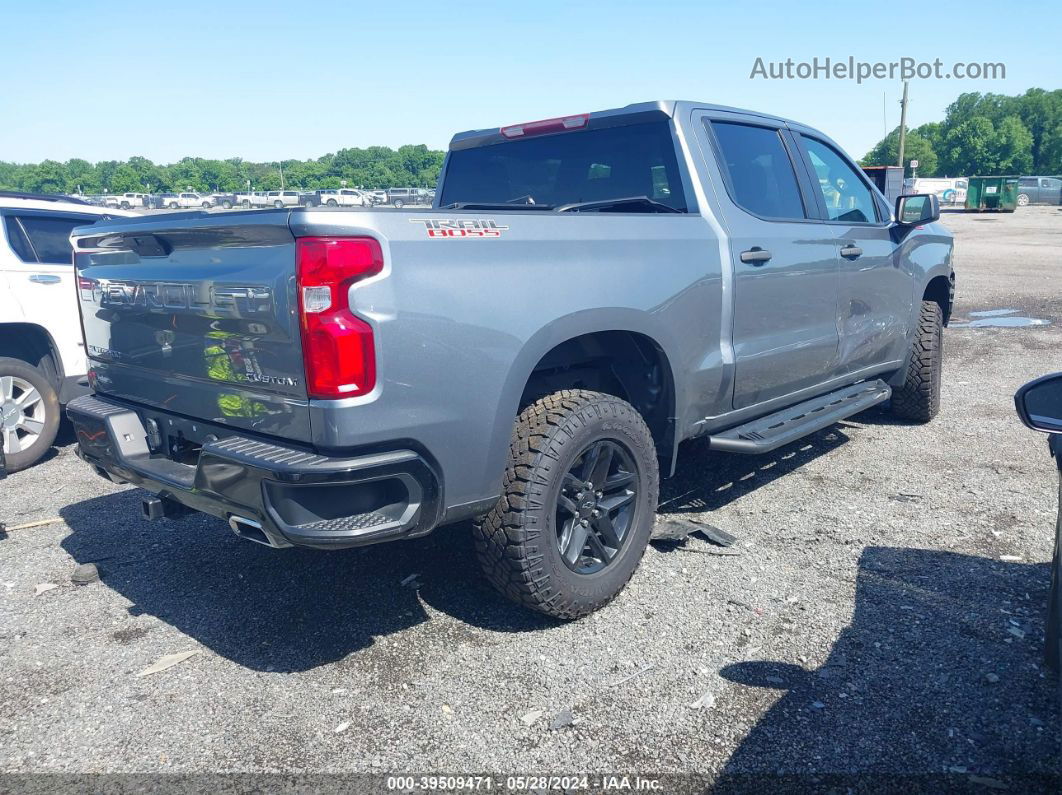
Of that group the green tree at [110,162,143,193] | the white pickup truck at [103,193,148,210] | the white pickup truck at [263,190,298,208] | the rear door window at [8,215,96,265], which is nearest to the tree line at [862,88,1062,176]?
the white pickup truck at [103,193,148,210]

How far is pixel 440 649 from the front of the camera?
328 cm

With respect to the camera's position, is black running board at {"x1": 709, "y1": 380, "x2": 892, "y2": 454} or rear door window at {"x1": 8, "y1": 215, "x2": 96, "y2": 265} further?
rear door window at {"x1": 8, "y1": 215, "x2": 96, "y2": 265}

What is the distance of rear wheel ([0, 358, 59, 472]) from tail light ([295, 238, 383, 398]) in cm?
405

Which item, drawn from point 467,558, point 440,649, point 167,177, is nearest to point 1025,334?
point 467,558

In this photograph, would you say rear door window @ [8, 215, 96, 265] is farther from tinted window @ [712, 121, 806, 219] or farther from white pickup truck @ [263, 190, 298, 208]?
tinted window @ [712, 121, 806, 219]

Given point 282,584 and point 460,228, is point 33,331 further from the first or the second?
point 460,228

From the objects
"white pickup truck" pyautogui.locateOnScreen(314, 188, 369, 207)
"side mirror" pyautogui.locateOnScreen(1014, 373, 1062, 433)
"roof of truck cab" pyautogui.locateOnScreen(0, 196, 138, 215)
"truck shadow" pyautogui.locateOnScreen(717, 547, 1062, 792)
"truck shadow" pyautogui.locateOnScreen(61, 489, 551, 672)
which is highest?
"roof of truck cab" pyautogui.locateOnScreen(0, 196, 138, 215)

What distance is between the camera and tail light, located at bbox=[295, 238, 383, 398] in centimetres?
257

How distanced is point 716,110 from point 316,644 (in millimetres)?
3172

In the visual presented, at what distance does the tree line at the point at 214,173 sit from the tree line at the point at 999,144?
2233 inches

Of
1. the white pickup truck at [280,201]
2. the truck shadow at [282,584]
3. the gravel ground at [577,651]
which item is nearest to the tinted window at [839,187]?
the gravel ground at [577,651]

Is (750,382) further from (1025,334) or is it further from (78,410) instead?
(1025,334)

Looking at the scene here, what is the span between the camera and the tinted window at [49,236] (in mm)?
5809

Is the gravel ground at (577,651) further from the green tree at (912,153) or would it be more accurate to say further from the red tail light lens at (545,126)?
the green tree at (912,153)
